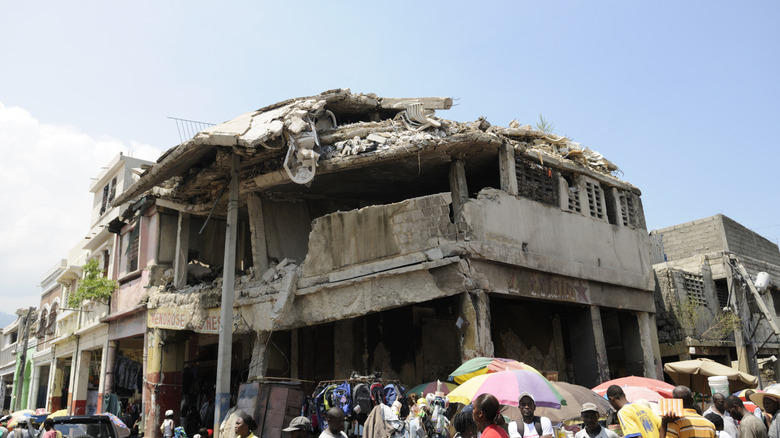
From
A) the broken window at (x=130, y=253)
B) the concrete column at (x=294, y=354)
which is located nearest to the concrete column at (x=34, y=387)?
the broken window at (x=130, y=253)

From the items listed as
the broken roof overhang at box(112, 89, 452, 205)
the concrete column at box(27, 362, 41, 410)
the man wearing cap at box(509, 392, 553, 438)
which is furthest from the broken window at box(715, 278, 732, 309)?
the concrete column at box(27, 362, 41, 410)

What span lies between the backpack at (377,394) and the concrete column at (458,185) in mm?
4531

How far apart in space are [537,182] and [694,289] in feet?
27.6

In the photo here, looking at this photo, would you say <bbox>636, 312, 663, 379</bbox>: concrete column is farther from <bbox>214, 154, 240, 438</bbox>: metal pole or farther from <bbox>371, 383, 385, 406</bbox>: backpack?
<bbox>214, 154, 240, 438</bbox>: metal pole

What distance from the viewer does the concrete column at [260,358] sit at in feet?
45.8

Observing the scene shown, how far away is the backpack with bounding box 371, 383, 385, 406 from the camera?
36.2 ft

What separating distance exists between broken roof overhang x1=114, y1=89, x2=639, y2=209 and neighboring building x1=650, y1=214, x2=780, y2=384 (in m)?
6.00

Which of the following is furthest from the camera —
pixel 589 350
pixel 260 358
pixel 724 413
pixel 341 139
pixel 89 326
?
pixel 89 326

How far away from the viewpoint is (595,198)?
55.8 feet

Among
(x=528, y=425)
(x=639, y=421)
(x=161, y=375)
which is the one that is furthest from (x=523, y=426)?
(x=161, y=375)

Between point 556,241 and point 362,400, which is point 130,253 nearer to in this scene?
point 362,400

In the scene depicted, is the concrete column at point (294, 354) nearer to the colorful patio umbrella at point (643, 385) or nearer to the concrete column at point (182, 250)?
the concrete column at point (182, 250)

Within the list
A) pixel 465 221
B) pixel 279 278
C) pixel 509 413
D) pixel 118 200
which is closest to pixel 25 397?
pixel 118 200

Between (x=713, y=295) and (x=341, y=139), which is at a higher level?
(x=341, y=139)
